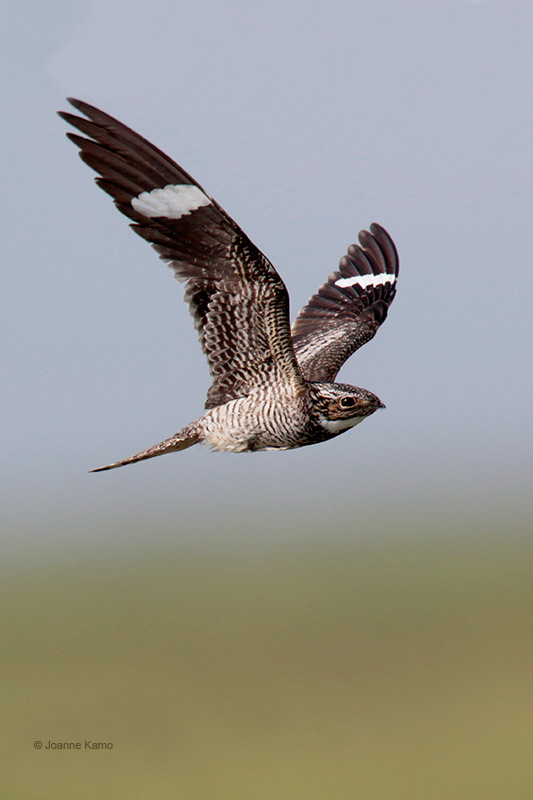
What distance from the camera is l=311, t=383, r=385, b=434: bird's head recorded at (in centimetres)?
873

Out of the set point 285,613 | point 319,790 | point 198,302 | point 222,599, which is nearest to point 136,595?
point 222,599

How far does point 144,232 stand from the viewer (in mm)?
8406

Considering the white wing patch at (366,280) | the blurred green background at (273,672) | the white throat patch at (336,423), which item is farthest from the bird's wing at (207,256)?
the blurred green background at (273,672)

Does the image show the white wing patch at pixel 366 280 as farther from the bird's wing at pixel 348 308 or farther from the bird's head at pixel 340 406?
the bird's head at pixel 340 406

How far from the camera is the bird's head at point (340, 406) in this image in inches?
344

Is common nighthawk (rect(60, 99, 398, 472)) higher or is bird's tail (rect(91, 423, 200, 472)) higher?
common nighthawk (rect(60, 99, 398, 472))

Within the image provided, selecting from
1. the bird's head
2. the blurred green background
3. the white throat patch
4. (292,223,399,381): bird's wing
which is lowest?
the blurred green background

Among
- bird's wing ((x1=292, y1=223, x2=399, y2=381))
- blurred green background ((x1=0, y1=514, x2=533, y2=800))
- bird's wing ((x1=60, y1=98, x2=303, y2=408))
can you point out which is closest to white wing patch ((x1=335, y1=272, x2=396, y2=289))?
bird's wing ((x1=292, y1=223, x2=399, y2=381))

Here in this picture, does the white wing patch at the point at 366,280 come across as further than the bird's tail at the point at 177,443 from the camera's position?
Yes

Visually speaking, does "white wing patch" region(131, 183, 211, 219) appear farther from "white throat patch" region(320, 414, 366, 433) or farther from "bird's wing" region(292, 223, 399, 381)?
"bird's wing" region(292, 223, 399, 381)

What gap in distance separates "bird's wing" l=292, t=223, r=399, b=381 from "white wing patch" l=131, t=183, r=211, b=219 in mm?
2133

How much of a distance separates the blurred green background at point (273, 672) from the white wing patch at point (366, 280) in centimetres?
2190

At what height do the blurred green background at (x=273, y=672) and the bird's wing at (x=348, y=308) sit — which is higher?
the bird's wing at (x=348, y=308)

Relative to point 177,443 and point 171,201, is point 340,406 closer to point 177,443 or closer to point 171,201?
point 177,443
